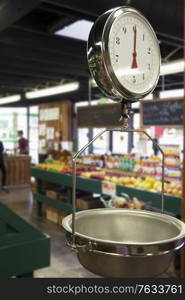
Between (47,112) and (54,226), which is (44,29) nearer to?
(54,226)

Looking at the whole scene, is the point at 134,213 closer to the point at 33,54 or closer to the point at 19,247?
the point at 19,247

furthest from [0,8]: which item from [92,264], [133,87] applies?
[92,264]

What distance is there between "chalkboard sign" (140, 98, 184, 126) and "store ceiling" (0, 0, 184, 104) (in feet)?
2.65

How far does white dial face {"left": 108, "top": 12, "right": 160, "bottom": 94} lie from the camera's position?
97 centimetres

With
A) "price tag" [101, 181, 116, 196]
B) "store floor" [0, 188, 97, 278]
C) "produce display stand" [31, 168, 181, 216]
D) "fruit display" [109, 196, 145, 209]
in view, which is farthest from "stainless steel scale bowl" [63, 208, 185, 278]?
"price tag" [101, 181, 116, 196]

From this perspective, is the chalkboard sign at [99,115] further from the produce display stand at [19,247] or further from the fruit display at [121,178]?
the produce display stand at [19,247]

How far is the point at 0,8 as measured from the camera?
396cm

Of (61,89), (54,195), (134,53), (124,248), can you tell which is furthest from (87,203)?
(124,248)

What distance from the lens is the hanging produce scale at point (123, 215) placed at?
0.80 metres

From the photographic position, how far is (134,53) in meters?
1.03

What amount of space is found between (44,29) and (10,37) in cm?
54

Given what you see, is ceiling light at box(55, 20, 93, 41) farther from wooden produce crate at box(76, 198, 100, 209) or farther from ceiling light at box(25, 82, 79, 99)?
ceiling light at box(25, 82, 79, 99)

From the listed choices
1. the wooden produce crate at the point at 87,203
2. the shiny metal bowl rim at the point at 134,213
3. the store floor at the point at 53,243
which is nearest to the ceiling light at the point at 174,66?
the wooden produce crate at the point at 87,203

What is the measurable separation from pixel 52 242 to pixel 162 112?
293 centimetres
